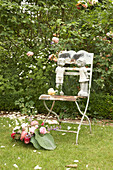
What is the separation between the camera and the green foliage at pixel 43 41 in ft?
14.0

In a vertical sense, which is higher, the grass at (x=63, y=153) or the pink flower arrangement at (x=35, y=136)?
the pink flower arrangement at (x=35, y=136)

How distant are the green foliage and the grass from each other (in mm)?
1424

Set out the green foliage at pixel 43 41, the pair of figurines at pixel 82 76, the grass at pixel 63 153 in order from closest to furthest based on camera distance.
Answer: the grass at pixel 63 153 → the pair of figurines at pixel 82 76 → the green foliage at pixel 43 41

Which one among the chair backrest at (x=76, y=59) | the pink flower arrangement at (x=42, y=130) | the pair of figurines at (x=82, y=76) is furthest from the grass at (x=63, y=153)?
the chair backrest at (x=76, y=59)

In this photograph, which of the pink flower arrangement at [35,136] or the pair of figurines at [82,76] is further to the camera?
the pair of figurines at [82,76]

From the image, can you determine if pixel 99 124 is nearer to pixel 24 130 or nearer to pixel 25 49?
pixel 24 130

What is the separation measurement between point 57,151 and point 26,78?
2454 millimetres

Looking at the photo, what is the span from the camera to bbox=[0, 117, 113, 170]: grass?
2.18 m

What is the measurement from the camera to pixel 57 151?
2.54 meters

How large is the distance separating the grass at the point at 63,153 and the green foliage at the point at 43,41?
1.42 metres

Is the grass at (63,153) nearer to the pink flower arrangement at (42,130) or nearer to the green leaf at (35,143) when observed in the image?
the green leaf at (35,143)

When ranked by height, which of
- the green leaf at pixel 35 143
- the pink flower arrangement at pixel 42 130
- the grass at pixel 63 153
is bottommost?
the grass at pixel 63 153

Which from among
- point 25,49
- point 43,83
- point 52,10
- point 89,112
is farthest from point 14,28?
point 89,112

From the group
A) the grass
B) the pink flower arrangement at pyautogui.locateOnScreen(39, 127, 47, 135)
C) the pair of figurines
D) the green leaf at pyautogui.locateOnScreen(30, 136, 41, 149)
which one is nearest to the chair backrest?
the pair of figurines
